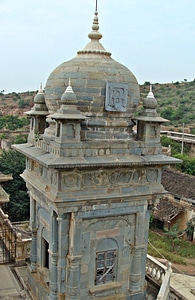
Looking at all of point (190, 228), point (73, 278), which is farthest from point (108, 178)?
point (190, 228)

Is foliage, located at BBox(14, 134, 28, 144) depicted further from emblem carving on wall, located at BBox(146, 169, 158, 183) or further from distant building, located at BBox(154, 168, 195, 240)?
emblem carving on wall, located at BBox(146, 169, 158, 183)

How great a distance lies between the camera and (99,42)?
1220cm

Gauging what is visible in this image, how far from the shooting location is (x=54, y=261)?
1120cm

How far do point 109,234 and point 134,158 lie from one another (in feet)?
8.68

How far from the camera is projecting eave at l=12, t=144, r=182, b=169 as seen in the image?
9953mm

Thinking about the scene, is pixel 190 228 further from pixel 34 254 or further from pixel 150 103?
pixel 150 103

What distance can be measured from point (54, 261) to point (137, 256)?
2864mm

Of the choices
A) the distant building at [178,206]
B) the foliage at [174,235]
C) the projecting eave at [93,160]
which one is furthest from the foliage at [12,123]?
the projecting eave at [93,160]

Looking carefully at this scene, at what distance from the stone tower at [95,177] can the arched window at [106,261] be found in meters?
0.03

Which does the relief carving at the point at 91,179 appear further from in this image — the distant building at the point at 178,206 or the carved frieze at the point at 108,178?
the distant building at the point at 178,206

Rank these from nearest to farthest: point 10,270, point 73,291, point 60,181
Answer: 1. point 60,181
2. point 73,291
3. point 10,270

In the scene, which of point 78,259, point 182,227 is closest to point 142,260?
point 78,259

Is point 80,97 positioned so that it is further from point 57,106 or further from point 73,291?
point 73,291

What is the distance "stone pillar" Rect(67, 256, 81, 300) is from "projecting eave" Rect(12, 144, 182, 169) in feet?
9.93
